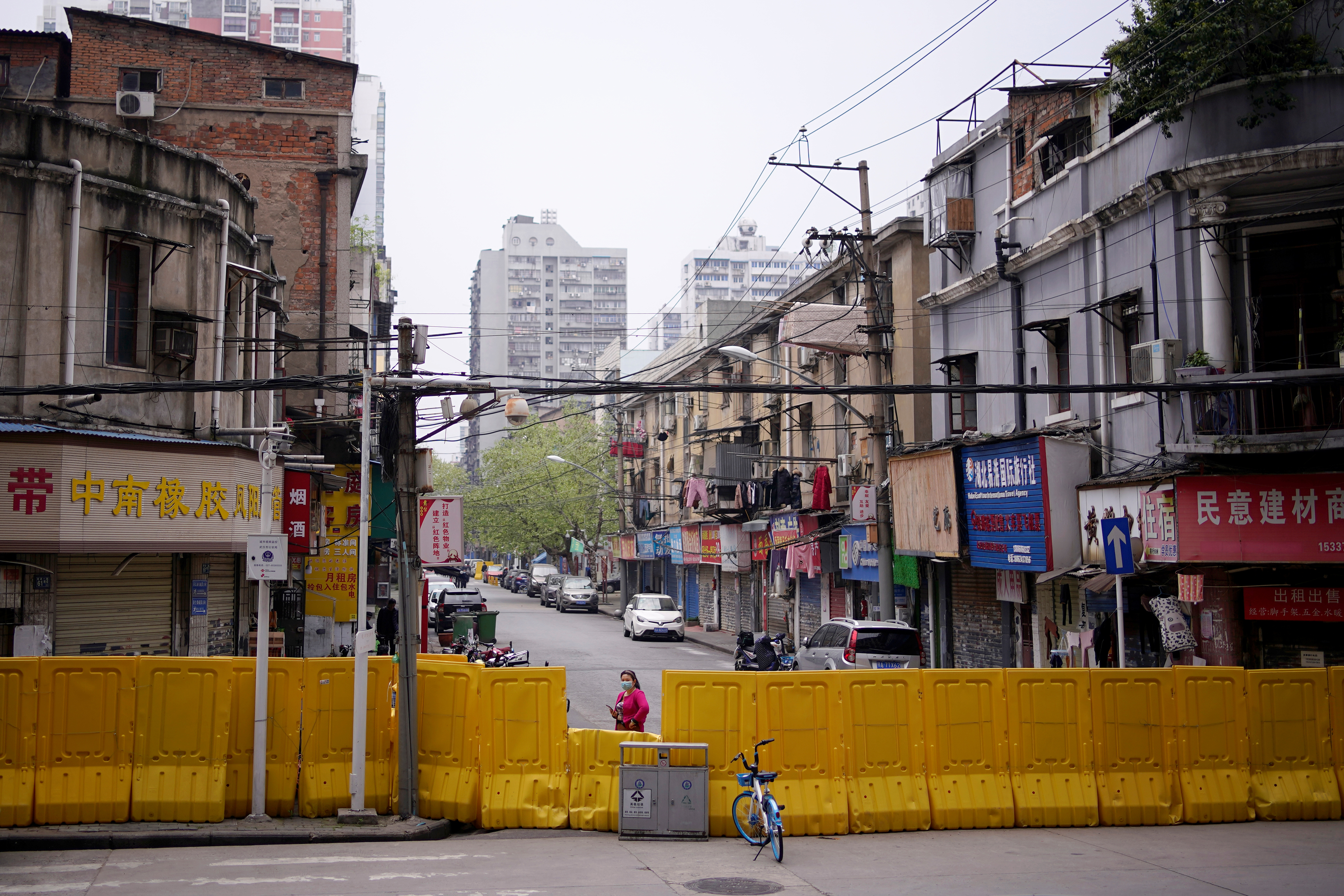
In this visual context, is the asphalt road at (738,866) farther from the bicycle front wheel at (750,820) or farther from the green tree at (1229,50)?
the green tree at (1229,50)

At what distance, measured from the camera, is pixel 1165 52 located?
17.5 meters

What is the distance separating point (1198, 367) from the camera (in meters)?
16.5

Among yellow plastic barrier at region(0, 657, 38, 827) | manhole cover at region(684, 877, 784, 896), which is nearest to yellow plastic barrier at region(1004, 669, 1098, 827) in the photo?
manhole cover at region(684, 877, 784, 896)

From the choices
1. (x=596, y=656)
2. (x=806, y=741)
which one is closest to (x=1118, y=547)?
(x=806, y=741)

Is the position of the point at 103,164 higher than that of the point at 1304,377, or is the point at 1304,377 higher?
the point at 103,164

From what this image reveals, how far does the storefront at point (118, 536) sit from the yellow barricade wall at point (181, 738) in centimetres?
453

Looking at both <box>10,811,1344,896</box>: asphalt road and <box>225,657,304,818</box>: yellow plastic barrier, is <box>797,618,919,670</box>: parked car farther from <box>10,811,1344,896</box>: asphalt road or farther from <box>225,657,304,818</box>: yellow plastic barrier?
<box>225,657,304,818</box>: yellow plastic barrier

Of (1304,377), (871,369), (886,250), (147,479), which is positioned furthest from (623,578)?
(1304,377)

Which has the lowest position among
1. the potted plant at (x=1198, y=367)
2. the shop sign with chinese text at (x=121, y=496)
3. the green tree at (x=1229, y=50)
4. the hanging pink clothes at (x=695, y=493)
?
the shop sign with chinese text at (x=121, y=496)

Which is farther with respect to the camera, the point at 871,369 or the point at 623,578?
the point at 623,578

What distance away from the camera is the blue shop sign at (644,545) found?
5903 cm

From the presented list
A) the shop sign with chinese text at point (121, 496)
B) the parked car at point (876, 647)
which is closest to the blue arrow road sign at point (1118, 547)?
the parked car at point (876, 647)

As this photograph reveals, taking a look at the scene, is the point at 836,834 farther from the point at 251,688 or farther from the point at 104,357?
the point at 104,357

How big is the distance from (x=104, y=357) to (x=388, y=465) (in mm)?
6708
